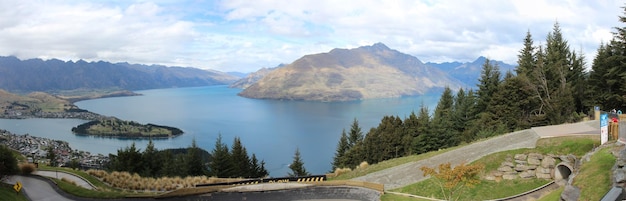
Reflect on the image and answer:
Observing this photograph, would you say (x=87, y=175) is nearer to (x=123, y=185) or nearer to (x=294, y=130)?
(x=123, y=185)

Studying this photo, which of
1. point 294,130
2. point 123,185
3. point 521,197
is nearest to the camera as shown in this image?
point 521,197

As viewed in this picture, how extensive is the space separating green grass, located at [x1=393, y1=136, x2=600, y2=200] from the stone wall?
1.04 ft

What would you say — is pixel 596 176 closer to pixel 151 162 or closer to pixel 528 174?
pixel 528 174

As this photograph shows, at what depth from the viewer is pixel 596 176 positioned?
1570 cm

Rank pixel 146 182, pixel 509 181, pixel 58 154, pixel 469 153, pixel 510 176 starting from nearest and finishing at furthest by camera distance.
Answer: pixel 509 181 → pixel 510 176 → pixel 469 153 → pixel 146 182 → pixel 58 154

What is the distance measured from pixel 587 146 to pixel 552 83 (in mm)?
26297

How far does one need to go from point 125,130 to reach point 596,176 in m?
151

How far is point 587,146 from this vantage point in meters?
21.8

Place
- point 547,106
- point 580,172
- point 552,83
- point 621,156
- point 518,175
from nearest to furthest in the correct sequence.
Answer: point 621,156 < point 580,172 < point 518,175 < point 547,106 < point 552,83

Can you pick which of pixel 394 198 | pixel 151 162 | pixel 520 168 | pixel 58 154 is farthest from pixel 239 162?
pixel 58 154

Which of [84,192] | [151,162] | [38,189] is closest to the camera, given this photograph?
[84,192]

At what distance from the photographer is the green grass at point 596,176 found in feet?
46.6

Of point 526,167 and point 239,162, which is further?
point 239,162

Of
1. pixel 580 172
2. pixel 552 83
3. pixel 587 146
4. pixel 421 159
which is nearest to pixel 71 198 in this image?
pixel 421 159
